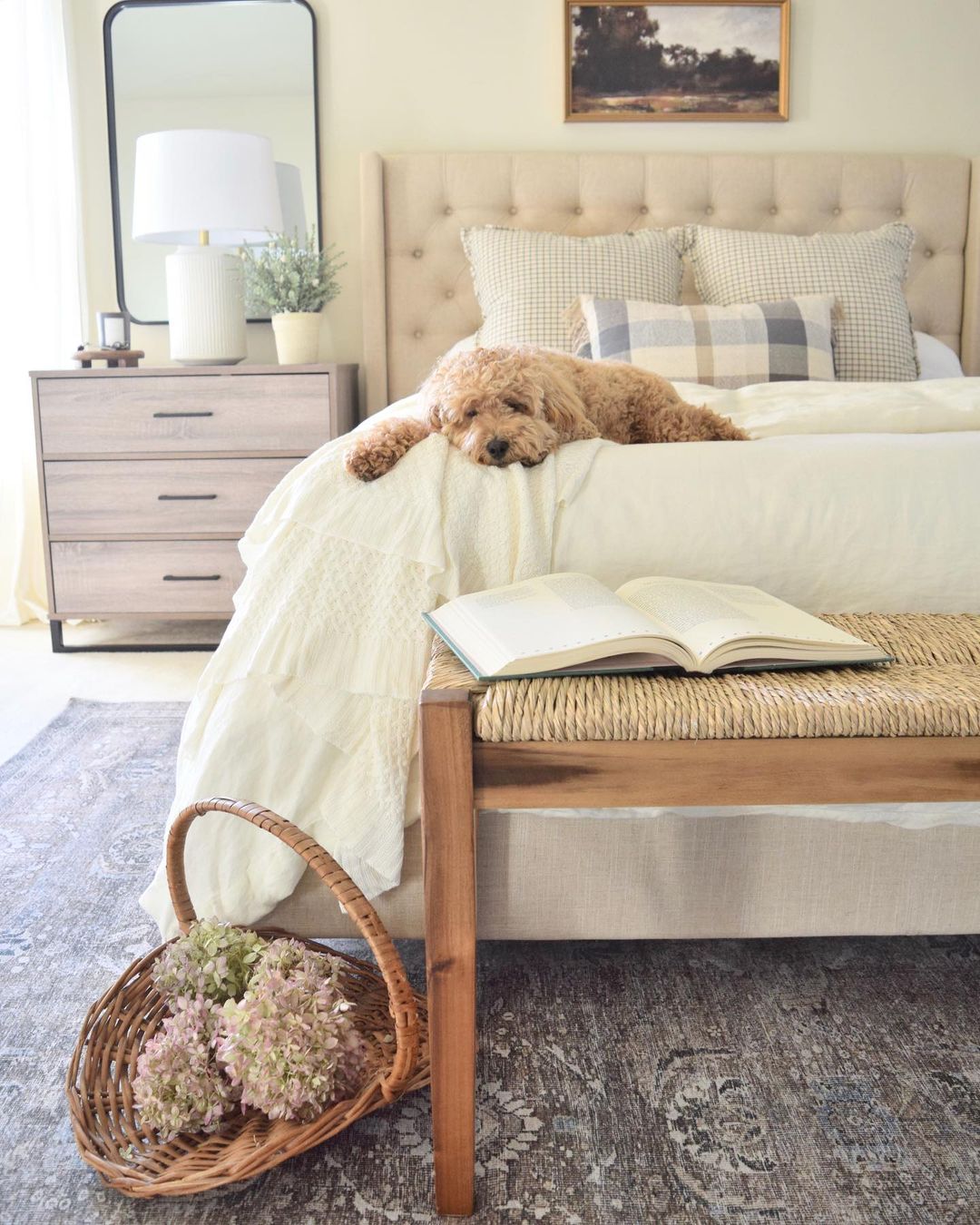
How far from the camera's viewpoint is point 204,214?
2.93 metres

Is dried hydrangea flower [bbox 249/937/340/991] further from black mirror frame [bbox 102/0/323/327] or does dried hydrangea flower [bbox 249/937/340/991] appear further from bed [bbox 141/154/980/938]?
black mirror frame [bbox 102/0/323/327]

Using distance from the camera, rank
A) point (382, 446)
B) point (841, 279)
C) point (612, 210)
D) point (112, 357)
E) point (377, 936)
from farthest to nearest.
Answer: point (612, 210)
point (112, 357)
point (841, 279)
point (382, 446)
point (377, 936)

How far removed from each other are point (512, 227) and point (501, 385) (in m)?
1.86

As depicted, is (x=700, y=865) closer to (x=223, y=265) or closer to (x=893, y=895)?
(x=893, y=895)

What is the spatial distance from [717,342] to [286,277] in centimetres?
126

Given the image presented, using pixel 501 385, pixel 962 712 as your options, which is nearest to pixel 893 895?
pixel 962 712

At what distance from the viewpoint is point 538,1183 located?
3.29 ft

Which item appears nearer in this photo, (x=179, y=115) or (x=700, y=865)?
(x=700, y=865)

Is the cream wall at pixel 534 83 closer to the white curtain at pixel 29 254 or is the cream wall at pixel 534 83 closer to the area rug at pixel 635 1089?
the white curtain at pixel 29 254

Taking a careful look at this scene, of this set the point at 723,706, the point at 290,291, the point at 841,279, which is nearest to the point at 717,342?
the point at 841,279

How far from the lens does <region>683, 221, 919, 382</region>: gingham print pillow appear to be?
281 centimetres

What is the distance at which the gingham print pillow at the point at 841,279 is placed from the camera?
2814 mm

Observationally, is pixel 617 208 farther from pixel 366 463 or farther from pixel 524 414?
pixel 366 463

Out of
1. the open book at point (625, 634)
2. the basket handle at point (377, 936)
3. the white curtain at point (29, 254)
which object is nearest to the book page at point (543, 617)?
the open book at point (625, 634)
